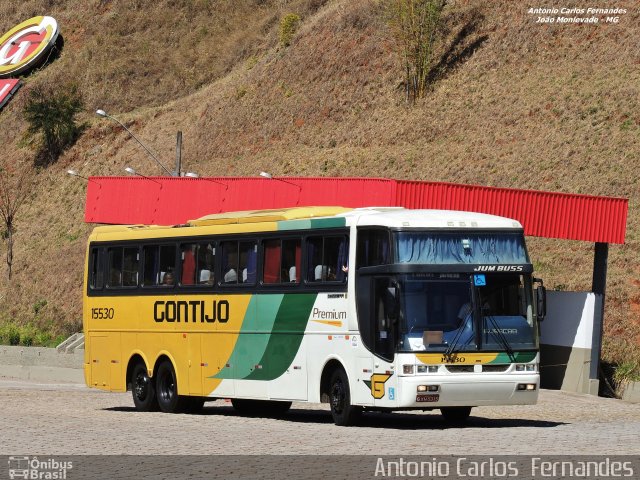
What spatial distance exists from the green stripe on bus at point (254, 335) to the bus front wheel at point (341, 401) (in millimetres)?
1937

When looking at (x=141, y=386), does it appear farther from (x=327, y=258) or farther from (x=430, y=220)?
(x=430, y=220)

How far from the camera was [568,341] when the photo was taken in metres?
33.8

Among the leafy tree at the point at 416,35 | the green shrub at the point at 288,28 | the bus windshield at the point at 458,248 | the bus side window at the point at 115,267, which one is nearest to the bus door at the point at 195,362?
the bus side window at the point at 115,267

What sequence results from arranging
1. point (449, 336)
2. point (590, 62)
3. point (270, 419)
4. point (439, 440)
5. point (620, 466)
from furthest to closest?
point (590, 62) → point (270, 419) → point (449, 336) → point (439, 440) → point (620, 466)

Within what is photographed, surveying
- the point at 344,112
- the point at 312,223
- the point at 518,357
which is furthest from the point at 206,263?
the point at 344,112

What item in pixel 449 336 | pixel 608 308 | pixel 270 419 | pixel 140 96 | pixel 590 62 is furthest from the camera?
pixel 140 96

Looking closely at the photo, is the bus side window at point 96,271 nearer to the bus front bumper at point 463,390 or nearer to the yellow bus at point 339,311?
the yellow bus at point 339,311

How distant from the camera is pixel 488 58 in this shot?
71188 mm

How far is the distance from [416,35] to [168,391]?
5059 cm

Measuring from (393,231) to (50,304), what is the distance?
5478 centimetres

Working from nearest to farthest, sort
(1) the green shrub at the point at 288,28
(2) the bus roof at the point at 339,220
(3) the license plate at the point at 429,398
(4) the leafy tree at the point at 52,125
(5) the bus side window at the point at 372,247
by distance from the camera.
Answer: (3) the license plate at the point at 429,398, (5) the bus side window at the point at 372,247, (2) the bus roof at the point at 339,220, (1) the green shrub at the point at 288,28, (4) the leafy tree at the point at 52,125

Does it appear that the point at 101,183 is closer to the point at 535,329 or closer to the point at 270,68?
the point at 535,329

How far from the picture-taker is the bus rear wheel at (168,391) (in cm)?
2598

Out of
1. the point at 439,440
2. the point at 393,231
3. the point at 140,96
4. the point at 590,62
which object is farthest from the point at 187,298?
the point at 140,96
